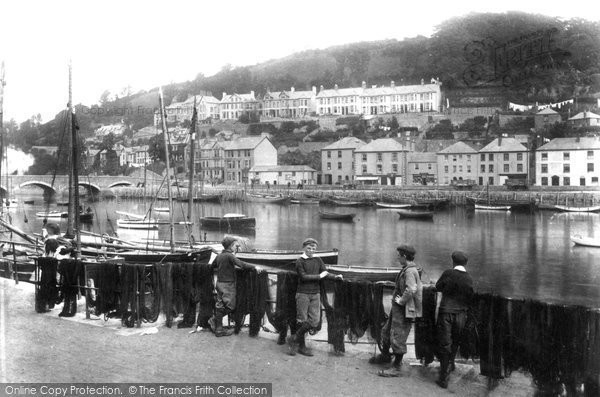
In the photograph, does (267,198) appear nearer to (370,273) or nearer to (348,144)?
(348,144)

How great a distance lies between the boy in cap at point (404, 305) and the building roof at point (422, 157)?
263ft

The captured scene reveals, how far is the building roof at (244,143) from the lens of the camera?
329 ft

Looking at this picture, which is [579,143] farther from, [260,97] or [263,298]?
[260,97]

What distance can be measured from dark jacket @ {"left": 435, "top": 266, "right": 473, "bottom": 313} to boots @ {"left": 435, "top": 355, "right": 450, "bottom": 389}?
0.64 metres

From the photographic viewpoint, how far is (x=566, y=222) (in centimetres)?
5506

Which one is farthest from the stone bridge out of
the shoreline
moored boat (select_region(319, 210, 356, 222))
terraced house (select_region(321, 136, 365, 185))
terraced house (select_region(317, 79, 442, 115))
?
the shoreline

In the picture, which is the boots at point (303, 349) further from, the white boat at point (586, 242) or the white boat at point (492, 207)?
the white boat at point (492, 207)

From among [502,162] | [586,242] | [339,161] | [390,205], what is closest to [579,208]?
[502,162]

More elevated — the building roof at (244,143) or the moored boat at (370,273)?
the building roof at (244,143)

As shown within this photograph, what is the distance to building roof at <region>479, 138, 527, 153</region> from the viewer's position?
77.7 meters

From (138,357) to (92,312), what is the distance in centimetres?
296

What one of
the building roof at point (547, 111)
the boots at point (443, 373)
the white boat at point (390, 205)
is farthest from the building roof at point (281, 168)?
the boots at point (443, 373)

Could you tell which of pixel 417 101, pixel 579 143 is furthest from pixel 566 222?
pixel 417 101

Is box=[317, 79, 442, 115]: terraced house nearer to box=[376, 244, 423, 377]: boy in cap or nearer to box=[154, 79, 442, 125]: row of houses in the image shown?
box=[154, 79, 442, 125]: row of houses
